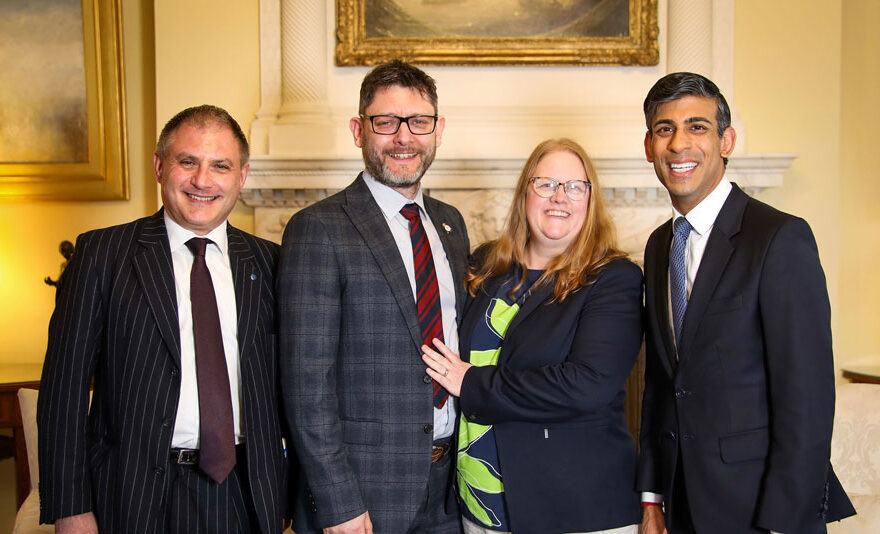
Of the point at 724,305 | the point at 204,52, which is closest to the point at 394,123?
the point at 724,305

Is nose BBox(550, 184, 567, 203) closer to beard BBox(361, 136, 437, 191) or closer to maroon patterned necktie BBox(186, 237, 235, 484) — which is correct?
beard BBox(361, 136, 437, 191)

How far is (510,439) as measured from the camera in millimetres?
1921

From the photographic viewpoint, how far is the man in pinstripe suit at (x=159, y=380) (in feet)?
5.71

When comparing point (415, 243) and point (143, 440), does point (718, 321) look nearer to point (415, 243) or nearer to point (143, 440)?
point (415, 243)

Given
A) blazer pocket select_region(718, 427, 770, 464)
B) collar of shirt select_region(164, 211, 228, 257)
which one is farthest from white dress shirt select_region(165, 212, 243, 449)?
blazer pocket select_region(718, 427, 770, 464)

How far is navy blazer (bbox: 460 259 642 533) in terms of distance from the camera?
187cm

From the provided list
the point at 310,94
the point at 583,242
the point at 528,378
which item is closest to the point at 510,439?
the point at 528,378

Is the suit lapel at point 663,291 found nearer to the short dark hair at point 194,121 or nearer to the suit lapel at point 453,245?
the suit lapel at point 453,245

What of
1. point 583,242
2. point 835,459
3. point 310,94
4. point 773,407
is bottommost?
point 835,459

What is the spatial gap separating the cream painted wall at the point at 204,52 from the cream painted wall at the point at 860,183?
3248 mm

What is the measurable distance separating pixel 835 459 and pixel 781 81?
1.90 metres

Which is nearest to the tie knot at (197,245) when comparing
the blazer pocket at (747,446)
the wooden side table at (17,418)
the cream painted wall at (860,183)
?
the blazer pocket at (747,446)

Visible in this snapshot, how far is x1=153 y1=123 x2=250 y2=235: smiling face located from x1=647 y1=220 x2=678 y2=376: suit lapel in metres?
1.17

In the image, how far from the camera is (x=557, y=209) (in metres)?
2.05
